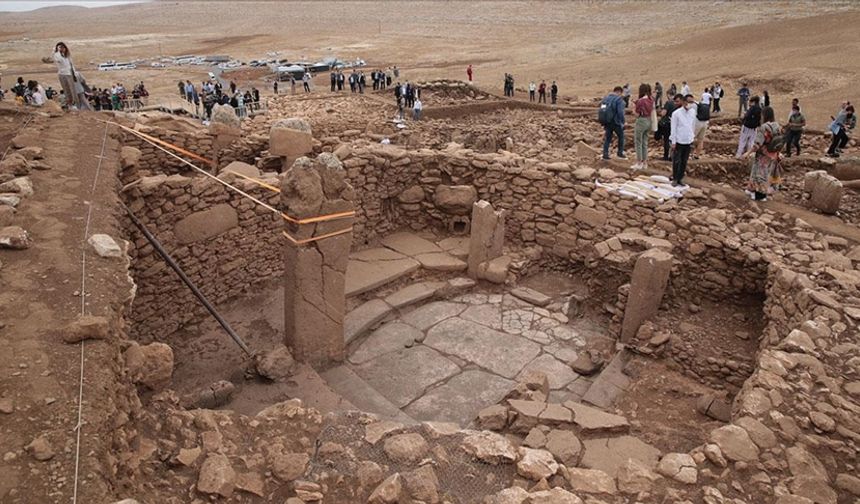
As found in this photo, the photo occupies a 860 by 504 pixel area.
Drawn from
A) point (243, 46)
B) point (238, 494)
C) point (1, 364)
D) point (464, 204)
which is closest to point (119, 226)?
point (1, 364)

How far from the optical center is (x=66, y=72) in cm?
982

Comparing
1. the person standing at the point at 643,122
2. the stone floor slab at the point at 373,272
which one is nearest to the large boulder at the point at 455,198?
the stone floor slab at the point at 373,272

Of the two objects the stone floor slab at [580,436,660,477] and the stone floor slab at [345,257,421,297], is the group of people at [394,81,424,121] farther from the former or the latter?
the stone floor slab at [580,436,660,477]

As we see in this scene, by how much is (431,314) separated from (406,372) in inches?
53.5

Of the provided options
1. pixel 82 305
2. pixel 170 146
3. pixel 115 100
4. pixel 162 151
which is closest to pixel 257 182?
pixel 170 146

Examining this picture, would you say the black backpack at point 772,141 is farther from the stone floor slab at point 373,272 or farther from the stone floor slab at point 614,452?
the stone floor slab at point 614,452

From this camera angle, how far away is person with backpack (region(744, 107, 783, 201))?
27.7ft

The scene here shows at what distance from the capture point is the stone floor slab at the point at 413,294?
8289 mm

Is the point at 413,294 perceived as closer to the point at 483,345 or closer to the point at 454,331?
the point at 454,331

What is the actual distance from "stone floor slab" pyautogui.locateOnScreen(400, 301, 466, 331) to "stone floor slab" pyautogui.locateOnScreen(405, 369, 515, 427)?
3.96 ft

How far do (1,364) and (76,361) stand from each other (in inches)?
15.1

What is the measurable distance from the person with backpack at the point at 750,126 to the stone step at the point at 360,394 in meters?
8.88

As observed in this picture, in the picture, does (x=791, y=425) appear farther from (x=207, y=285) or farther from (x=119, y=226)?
(x=207, y=285)

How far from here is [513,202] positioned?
9758 millimetres
